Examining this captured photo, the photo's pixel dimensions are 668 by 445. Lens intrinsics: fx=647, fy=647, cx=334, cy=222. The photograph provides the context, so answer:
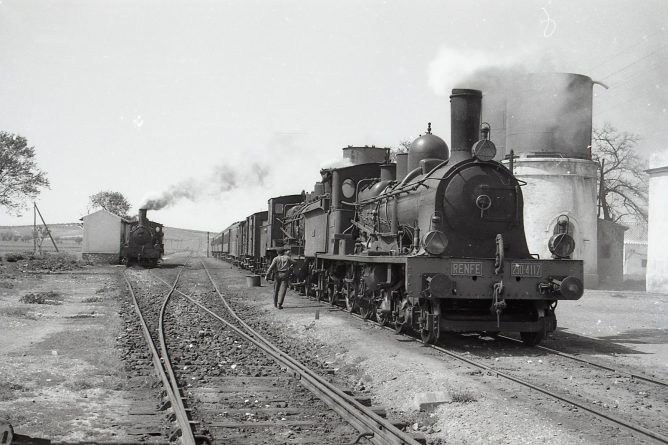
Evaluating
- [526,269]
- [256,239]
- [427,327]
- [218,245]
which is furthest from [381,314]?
[218,245]

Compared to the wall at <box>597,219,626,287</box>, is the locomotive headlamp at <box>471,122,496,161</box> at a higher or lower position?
higher

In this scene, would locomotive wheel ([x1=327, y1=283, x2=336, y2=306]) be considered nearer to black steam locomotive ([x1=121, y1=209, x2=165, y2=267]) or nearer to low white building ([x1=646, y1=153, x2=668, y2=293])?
low white building ([x1=646, y1=153, x2=668, y2=293])

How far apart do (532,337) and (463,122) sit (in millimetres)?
3559

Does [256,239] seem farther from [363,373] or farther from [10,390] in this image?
[10,390]

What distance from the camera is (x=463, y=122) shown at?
10367 mm

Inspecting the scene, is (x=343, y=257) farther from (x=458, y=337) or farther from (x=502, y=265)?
(x=502, y=265)

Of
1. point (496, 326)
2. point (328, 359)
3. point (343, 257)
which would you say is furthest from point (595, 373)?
point (343, 257)

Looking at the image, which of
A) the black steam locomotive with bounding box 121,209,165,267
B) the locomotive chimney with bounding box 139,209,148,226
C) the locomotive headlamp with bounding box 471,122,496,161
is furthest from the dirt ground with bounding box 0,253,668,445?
the locomotive chimney with bounding box 139,209,148,226

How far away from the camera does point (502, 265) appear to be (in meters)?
9.52

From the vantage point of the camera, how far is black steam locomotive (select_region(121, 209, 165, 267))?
37.2m

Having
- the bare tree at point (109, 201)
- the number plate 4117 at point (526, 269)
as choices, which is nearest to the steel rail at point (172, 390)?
the number plate 4117 at point (526, 269)

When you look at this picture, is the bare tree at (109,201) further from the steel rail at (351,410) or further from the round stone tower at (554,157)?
the steel rail at (351,410)

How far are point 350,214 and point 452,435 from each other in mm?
9135

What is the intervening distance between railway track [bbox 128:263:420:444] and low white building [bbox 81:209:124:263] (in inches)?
1432
